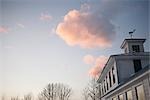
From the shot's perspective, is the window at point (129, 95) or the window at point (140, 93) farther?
the window at point (129, 95)

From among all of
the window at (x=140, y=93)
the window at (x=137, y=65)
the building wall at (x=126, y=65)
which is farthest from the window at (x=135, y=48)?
the window at (x=140, y=93)

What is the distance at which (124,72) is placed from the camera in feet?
60.0

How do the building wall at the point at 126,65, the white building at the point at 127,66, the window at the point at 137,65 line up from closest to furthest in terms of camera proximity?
the white building at the point at 127,66, the building wall at the point at 126,65, the window at the point at 137,65

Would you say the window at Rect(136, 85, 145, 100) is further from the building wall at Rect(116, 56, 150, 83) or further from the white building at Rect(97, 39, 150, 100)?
the building wall at Rect(116, 56, 150, 83)

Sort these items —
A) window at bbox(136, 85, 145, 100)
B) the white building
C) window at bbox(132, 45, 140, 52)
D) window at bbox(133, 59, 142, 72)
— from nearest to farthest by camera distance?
1. window at bbox(136, 85, 145, 100)
2. the white building
3. window at bbox(133, 59, 142, 72)
4. window at bbox(132, 45, 140, 52)

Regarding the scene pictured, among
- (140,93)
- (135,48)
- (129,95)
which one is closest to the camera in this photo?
(140,93)

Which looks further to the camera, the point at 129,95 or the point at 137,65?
the point at 137,65

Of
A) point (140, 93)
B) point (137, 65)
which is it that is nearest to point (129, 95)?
point (140, 93)

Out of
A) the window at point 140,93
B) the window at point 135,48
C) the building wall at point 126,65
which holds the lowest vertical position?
the window at point 140,93

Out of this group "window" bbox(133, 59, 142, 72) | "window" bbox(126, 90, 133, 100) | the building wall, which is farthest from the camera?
"window" bbox(133, 59, 142, 72)

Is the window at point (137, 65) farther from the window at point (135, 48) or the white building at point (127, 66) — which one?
the window at point (135, 48)

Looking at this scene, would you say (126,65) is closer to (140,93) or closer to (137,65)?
(137,65)

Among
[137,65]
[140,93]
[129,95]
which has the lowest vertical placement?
[140,93]

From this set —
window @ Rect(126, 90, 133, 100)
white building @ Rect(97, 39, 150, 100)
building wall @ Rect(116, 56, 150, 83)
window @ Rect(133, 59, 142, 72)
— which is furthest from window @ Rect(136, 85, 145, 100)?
window @ Rect(133, 59, 142, 72)
